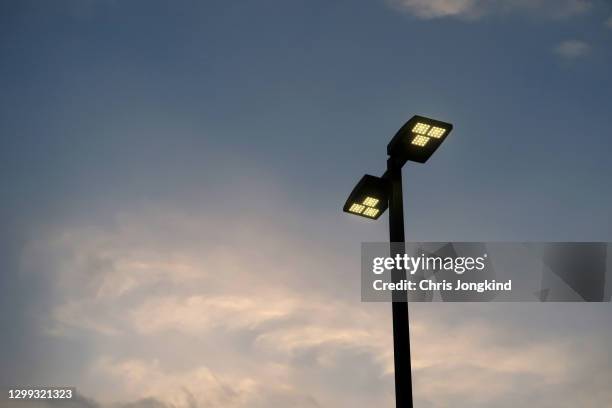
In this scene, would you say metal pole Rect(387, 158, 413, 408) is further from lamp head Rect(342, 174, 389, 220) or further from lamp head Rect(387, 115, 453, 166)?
lamp head Rect(387, 115, 453, 166)

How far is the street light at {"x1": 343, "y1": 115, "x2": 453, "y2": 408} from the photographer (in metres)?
5.26

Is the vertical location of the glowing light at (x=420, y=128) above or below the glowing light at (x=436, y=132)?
above

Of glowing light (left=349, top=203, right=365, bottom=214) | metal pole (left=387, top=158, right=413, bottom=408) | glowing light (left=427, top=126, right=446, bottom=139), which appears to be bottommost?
metal pole (left=387, top=158, right=413, bottom=408)

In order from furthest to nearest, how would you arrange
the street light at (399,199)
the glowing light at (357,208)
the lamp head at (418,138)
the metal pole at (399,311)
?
the glowing light at (357,208) < the lamp head at (418,138) < the street light at (399,199) < the metal pole at (399,311)

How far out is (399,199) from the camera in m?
6.44

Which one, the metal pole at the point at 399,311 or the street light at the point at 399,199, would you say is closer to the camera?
the metal pole at the point at 399,311

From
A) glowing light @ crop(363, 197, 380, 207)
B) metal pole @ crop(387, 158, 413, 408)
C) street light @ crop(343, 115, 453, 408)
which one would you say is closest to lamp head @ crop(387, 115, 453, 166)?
street light @ crop(343, 115, 453, 408)

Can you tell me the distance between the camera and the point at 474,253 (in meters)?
7.38

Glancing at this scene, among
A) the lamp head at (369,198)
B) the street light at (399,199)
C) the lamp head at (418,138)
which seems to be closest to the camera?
the street light at (399,199)

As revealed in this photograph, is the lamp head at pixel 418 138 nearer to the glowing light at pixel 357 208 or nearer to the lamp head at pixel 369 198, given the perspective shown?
the lamp head at pixel 369 198

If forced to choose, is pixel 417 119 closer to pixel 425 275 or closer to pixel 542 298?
pixel 425 275

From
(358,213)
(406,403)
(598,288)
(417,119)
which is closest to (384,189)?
(358,213)

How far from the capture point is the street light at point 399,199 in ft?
17.3

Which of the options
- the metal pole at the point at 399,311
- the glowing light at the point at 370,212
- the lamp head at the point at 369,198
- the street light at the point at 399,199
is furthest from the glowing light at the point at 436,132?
the glowing light at the point at 370,212
